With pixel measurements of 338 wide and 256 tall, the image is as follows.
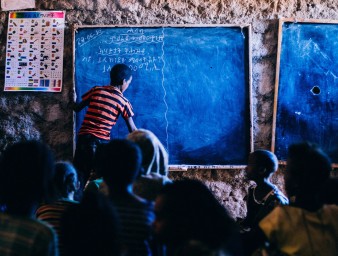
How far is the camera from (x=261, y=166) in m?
2.87

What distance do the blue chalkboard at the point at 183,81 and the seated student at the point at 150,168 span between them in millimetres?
1897

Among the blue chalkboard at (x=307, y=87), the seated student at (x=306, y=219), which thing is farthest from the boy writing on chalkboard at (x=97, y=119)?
the seated student at (x=306, y=219)

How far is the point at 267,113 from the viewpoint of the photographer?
4230mm

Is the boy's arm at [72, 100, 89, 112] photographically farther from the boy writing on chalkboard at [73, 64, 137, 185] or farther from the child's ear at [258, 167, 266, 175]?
the child's ear at [258, 167, 266, 175]

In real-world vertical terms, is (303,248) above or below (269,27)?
below

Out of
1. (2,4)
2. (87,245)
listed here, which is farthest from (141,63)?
(87,245)

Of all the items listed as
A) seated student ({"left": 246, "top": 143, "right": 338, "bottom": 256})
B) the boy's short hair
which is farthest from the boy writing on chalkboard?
seated student ({"left": 246, "top": 143, "right": 338, "bottom": 256})

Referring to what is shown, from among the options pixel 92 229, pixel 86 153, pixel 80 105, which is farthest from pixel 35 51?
pixel 92 229

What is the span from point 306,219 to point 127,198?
29.6 inches

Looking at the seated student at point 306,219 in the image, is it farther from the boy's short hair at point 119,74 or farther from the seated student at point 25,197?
the boy's short hair at point 119,74

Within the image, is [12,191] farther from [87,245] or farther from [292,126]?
[292,126]

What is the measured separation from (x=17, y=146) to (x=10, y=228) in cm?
33

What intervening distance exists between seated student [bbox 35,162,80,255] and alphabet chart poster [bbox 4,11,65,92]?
2179mm

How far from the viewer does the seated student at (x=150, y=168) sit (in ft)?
6.68
